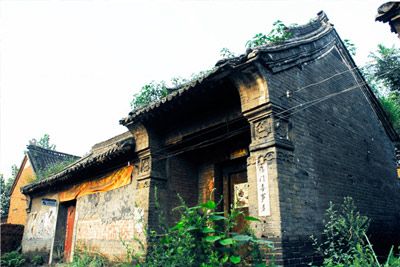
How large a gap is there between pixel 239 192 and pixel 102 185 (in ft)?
14.7

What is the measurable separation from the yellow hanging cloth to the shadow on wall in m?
4.83

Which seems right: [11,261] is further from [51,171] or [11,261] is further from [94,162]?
[51,171]

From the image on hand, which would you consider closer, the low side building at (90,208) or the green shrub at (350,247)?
the green shrub at (350,247)

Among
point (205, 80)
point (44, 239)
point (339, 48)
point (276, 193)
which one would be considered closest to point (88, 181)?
point (44, 239)

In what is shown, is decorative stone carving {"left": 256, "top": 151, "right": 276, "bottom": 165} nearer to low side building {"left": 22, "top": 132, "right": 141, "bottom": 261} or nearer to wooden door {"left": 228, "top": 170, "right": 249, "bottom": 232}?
wooden door {"left": 228, "top": 170, "right": 249, "bottom": 232}

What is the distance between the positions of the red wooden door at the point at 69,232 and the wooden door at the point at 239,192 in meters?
6.62

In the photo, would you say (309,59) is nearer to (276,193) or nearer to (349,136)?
(349,136)

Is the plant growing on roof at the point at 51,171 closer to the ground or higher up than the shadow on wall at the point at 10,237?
higher up

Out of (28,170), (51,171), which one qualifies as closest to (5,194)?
(28,170)

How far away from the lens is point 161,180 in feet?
24.8

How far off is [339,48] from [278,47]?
3.87 meters

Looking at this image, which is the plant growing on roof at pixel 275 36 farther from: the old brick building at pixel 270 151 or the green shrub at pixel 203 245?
the green shrub at pixel 203 245

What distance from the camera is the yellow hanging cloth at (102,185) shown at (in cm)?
859

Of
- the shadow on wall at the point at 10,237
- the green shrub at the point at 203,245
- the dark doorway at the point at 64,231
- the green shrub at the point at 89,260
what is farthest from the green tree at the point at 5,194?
the green shrub at the point at 203,245
